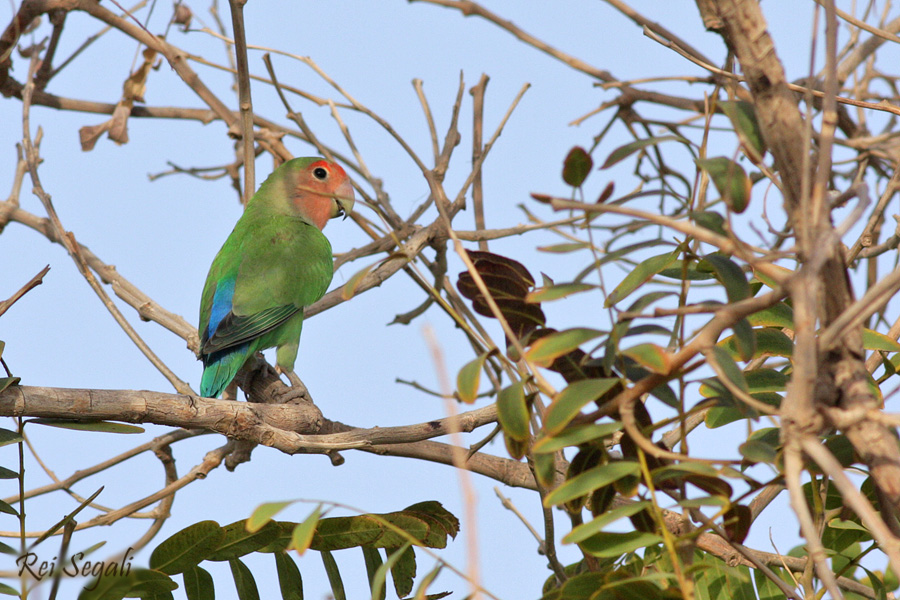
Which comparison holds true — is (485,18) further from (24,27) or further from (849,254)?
(24,27)

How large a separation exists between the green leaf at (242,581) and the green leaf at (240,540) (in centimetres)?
6

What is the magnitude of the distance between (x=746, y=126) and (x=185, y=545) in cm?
159

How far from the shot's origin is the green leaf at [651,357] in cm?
127

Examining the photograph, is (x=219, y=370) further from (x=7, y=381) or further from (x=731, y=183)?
(x=731, y=183)

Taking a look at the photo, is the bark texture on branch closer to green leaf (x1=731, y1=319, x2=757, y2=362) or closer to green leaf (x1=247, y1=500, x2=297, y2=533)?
green leaf (x1=731, y1=319, x2=757, y2=362)

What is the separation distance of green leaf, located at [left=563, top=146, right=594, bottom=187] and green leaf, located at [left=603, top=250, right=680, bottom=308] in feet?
0.96

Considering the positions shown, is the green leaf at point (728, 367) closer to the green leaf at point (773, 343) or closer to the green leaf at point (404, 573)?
the green leaf at point (773, 343)

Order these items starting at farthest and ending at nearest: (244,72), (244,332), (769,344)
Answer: (244,332), (244,72), (769,344)

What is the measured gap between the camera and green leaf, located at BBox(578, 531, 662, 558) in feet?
4.73

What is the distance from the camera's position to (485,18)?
1.96 metres

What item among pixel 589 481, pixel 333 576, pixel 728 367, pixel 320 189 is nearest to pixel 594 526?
pixel 589 481

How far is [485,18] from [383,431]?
1.20m

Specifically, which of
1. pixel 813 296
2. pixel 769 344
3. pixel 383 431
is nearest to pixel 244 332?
pixel 383 431

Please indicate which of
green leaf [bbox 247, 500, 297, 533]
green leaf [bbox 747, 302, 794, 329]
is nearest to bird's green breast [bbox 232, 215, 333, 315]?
green leaf [bbox 747, 302, 794, 329]
